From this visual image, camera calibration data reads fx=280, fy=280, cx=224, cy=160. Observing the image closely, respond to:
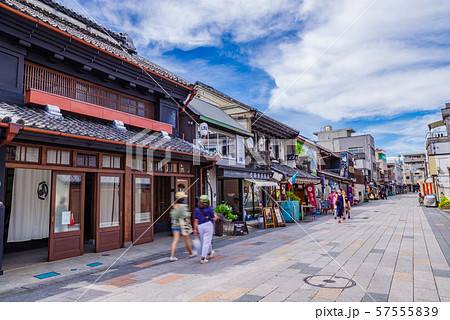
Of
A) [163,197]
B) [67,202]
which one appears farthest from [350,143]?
[67,202]

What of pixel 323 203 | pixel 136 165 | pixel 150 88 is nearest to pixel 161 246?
pixel 136 165

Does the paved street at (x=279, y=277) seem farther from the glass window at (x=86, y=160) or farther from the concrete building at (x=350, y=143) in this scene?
the concrete building at (x=350, y=143)

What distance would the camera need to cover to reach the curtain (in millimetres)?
9234

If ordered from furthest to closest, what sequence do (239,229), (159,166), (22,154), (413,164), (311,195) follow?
(413,164) < (311,195) < (239,229) < (159,166) < (22,154)

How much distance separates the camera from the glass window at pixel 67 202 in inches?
326

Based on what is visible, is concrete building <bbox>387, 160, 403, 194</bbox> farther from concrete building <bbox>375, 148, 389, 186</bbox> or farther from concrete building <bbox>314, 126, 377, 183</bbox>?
concrete building <bbox>314, 126, 377, 183</bbox>

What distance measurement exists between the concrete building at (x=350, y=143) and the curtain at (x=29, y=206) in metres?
54.8

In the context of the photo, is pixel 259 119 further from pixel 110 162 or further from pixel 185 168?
pixel 110 162

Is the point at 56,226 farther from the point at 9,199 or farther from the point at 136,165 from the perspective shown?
the point at 136,165

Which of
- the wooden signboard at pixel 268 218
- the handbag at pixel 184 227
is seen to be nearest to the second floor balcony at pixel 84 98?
the handbag at pixel 184 227

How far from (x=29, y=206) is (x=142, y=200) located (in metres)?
3.69

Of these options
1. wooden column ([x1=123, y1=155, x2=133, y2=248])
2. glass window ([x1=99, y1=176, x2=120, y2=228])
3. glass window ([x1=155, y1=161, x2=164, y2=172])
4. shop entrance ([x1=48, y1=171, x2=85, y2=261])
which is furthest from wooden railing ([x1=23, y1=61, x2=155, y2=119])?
glass window ([x1=99, y1=176, x2=120, y2=228])

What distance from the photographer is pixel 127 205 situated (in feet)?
33.0

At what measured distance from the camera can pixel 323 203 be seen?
24.8m
